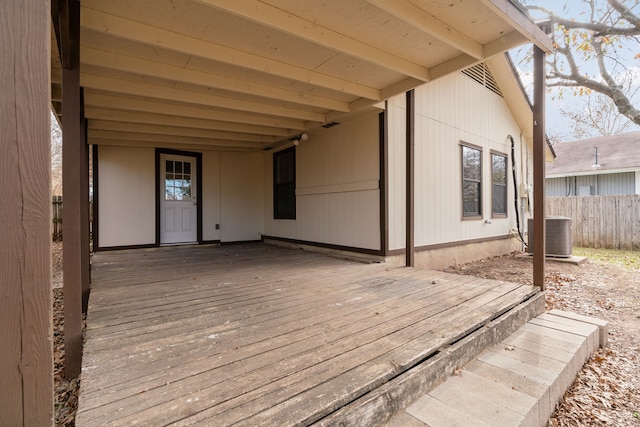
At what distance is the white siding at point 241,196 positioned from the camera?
7.11 metres

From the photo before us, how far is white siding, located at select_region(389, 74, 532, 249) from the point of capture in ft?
15.7

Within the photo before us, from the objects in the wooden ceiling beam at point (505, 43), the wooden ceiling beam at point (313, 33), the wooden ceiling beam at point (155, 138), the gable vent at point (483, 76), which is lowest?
the wooden ceiling beam at point (155, 138)

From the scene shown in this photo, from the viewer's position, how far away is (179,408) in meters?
1.25

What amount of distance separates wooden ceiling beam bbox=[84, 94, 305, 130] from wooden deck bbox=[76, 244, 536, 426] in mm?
2156

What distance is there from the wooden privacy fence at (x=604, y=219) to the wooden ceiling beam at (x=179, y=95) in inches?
358

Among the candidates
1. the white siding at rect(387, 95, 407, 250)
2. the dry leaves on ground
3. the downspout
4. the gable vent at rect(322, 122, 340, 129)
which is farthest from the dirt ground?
the gable vent at rect(322, 122, 340, 129)

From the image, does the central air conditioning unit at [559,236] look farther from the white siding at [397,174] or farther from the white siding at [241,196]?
the white siding at [241,196]

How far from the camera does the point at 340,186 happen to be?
5.31m

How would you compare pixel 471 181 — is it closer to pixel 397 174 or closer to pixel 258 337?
pixel 397 174

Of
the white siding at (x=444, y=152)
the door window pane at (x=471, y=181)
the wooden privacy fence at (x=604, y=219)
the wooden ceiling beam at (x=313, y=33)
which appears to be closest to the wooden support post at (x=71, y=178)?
the wooden ceiling beam at (x=313, y=33)

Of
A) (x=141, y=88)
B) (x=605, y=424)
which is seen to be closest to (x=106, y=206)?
(x=141, y=88)

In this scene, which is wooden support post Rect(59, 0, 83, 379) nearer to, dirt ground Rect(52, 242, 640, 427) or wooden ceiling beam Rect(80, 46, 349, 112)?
dirt ground Rect(52, 242, 640, 427)

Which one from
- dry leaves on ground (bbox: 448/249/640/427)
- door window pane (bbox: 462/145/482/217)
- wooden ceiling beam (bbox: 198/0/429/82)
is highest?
wooden ceiling beam (bbox: 198/0/429/82)

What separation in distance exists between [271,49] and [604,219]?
10.3 metres
